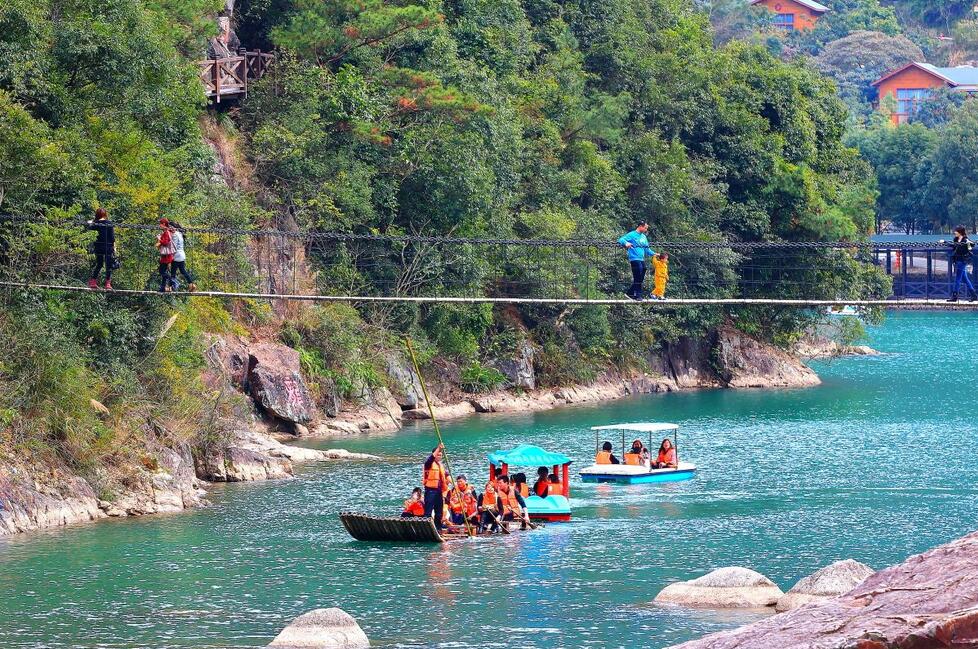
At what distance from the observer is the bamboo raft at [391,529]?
2505cm

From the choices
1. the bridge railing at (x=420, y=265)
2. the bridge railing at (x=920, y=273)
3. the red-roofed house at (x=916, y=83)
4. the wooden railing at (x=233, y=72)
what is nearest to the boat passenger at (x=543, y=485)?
the bridge railing at (x=420, y=265)

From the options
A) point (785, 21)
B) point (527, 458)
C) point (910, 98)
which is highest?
point (785, 21)

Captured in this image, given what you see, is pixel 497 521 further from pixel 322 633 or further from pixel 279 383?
pixel 279 383

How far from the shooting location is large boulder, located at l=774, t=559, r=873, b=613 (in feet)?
66.2

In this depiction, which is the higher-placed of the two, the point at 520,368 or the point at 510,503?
the point at 520,368

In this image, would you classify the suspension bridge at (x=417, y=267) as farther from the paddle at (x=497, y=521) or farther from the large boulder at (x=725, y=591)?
the large boulder at (x=725, y=591)

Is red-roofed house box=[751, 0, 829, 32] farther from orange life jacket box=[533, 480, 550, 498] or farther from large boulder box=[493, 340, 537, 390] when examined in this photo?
orange life jacket box=[533, 480, 550, 498]

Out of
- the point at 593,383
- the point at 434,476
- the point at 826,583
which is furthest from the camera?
the point at 593,383

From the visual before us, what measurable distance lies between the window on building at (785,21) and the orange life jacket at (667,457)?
86.2m

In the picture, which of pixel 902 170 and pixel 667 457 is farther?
pixel 902 170

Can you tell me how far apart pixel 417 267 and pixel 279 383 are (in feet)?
20.6

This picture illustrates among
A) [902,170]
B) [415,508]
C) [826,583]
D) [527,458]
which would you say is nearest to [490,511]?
[415,508]

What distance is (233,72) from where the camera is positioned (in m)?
40.9

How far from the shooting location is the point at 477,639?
19.3 m
